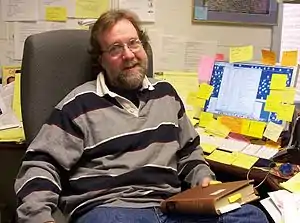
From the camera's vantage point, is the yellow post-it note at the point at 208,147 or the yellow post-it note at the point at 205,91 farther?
the yellow post-it note at the point at 205,91

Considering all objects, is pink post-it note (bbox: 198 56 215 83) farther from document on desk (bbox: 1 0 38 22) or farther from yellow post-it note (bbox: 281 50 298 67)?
document on desk (bbox: 1 0 38 22)

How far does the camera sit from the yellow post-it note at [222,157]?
1.92 m

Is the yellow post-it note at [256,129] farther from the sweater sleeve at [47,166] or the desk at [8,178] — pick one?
the desk at [8,178]

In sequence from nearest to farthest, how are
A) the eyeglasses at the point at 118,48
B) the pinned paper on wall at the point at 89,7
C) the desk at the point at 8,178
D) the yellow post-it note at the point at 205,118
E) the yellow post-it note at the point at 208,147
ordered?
1. the eyeglasses at the point at 118,48
2. the yellow post-it note at the point at 208,147
3. the yellow post-it note at the point at 205,118
4. the pinned paper on wall at the point at 89,7
5. the desk at the point at 8,178

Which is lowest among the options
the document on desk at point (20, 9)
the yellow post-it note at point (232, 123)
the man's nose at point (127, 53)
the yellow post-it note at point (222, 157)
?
the yellow post-it note at point (222, 157)

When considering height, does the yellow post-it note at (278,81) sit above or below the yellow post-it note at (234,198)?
above

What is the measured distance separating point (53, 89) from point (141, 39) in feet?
1.29

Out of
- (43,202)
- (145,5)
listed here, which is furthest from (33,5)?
(43,202)

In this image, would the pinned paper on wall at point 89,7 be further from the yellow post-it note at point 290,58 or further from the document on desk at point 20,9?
the yellow post-it note at point 290,58

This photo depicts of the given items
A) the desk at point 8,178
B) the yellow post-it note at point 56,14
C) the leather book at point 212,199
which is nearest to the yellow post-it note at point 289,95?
the leather book at point 212,199

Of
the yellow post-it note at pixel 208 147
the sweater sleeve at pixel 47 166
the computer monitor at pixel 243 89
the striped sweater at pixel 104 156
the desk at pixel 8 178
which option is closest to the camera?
the sweater sleeve at pixel 47 166

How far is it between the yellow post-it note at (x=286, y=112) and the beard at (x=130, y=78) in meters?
0.60

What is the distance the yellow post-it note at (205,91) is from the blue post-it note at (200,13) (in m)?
0.34

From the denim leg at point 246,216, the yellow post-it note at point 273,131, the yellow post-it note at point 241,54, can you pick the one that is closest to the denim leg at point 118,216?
the denim leg at point 246,216
